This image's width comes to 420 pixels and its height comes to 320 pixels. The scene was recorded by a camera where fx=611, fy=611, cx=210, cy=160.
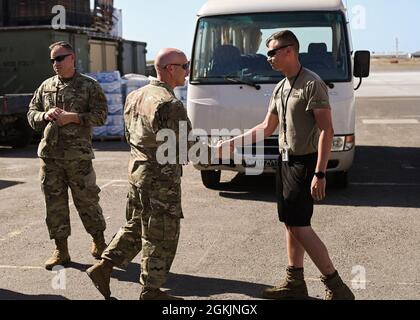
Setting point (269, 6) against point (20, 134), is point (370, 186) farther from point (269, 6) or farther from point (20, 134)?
point (20, 134)

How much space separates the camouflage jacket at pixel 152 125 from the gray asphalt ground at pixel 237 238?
103 cm

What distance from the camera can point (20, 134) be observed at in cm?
1352

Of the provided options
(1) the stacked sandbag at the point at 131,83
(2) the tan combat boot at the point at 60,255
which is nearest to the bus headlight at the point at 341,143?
(2) the tan combat boot at the point at 60,255

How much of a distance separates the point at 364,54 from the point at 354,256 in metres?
3.40

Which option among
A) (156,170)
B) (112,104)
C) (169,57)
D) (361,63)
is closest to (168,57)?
(169,57)

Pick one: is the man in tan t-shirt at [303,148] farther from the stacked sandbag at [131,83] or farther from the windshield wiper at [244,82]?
the stacked sandbag at [131,83]

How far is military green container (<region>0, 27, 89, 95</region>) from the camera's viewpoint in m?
14.8

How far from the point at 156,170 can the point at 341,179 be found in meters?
4.75

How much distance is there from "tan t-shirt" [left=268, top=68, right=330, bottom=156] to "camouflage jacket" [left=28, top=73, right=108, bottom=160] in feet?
5.77

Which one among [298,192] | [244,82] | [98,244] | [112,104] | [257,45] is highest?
[257,45]

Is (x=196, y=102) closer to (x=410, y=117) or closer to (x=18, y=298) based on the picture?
(x=18, y=298)

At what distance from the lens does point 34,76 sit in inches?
587

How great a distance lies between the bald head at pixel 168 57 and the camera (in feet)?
13.4

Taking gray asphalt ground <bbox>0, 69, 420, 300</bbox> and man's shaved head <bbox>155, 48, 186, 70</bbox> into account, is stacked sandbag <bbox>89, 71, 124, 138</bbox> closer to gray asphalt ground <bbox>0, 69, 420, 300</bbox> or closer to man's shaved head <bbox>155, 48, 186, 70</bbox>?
gray asphalt ground <bbox>0, 69, 420, 300</bbox>
